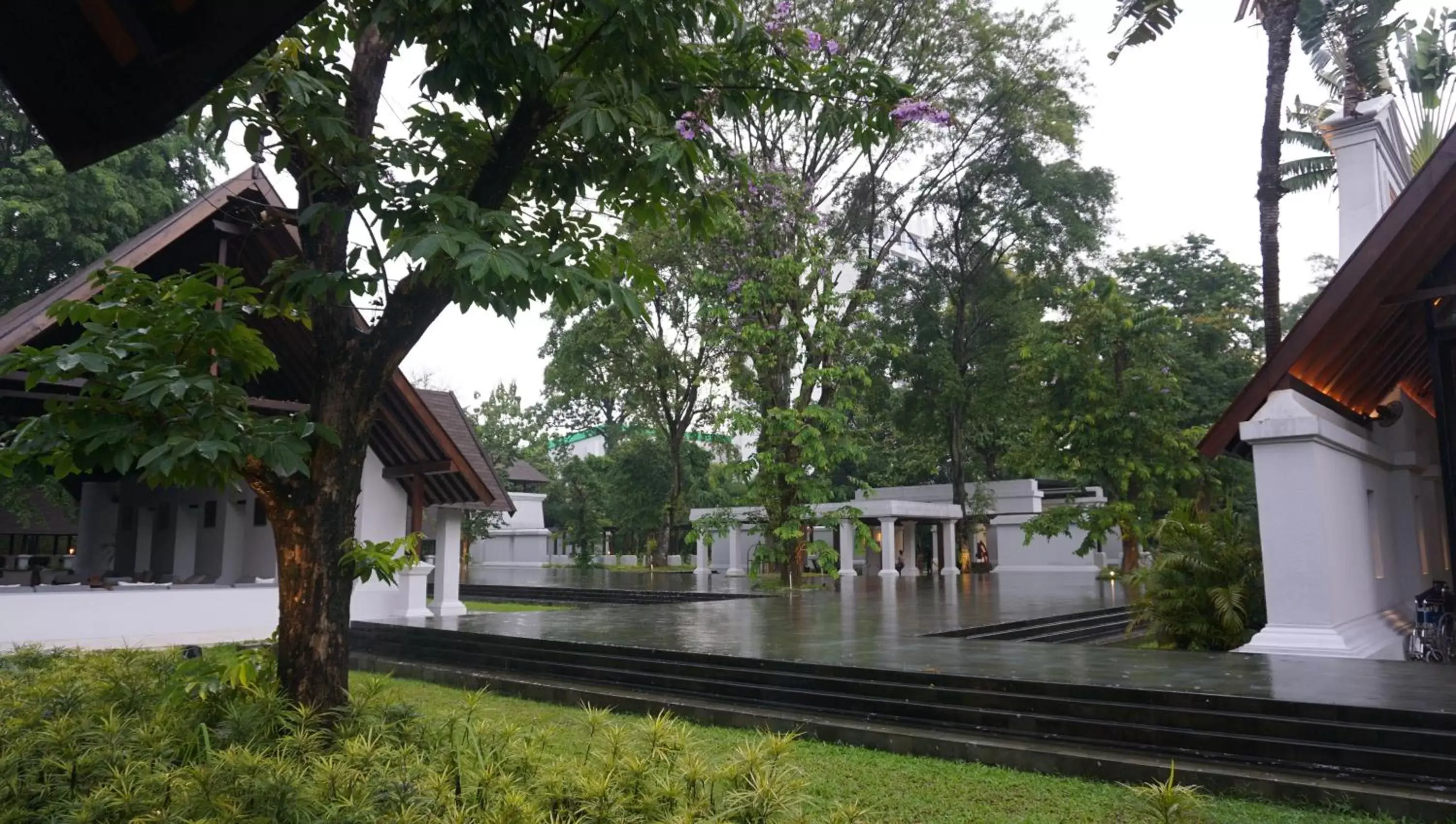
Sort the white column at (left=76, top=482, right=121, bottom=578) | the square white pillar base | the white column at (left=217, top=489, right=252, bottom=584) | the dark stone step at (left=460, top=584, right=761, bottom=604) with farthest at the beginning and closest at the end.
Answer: the dark stone step at (left=460, top=584, right=761, bottom=604) < the white column at (left=76, top=482, right=121, bottom=578) < the white column at (left=217, top=489, right=252, bottom=584) < the square white pillar base

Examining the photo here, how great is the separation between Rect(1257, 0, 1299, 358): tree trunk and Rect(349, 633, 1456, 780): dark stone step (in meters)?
7.59

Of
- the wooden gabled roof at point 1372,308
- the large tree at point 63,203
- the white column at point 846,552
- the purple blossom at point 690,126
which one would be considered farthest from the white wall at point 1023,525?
the purple blossom at point 690,126

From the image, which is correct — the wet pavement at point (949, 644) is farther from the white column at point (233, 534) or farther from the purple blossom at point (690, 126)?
the white column at point (233, 534)

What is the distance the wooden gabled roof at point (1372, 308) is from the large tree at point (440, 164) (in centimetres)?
686

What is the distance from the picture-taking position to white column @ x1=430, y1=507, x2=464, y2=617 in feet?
59.8

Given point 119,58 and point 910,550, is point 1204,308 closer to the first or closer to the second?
point 910,550

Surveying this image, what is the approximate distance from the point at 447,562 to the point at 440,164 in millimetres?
13582

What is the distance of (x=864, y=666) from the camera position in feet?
29.7

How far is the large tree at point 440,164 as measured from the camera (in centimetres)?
505

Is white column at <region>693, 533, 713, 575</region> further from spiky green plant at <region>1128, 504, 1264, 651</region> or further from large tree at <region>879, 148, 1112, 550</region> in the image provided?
spiky green plant at <region>1128, 504, 1264, 651</region>

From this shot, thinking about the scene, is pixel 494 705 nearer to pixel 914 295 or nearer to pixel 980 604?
pixel 980 604

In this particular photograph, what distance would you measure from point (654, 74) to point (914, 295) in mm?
29628

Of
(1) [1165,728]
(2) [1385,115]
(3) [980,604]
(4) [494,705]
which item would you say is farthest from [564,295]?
(3) [980,604]

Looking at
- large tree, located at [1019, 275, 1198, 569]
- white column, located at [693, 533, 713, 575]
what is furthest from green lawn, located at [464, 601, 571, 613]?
white column, located at [693, 533, 713, 575]
